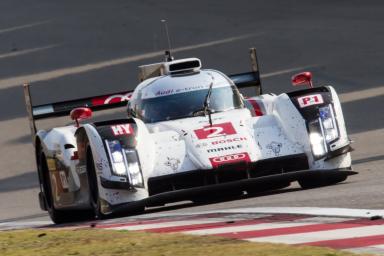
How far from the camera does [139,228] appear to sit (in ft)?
38.4

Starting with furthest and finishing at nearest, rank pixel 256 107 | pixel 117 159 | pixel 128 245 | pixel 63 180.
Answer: pixel 256 107 < pixel 63 180 < pixel 117 159 < pixel 128 245

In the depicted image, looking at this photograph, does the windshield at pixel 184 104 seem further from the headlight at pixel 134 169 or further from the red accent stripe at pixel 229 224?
the red accent stripe at pixel 229 224

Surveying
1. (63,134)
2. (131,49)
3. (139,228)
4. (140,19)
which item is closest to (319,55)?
(131,49)

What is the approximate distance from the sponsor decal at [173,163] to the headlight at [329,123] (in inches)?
60.0

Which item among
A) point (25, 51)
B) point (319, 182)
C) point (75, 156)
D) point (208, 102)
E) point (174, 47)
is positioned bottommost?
point (319, 182)

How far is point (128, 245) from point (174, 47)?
26445 mm

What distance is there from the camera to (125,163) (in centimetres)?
1402

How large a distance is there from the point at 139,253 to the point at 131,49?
27.5 m

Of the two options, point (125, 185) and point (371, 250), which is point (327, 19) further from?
point (371, 250)

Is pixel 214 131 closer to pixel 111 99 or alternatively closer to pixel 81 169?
pixel 81 169

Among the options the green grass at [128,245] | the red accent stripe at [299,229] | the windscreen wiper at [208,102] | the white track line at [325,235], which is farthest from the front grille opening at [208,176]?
the white track line at [325,235]

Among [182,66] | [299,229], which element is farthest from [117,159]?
[299,229]

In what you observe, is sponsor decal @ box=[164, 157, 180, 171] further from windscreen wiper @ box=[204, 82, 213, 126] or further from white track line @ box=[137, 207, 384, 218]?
white track line @ box=[137, 207, 384, 218]

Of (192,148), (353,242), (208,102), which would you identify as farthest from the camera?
(208,102)
